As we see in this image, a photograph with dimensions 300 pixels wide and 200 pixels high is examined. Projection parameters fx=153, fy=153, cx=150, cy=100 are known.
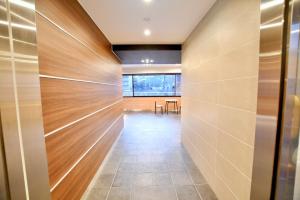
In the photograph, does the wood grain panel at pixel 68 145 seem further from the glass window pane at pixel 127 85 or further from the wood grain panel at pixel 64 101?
the glass window pane at pixel 127 85

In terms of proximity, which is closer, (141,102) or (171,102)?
(171,102)

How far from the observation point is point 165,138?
398 centimetres

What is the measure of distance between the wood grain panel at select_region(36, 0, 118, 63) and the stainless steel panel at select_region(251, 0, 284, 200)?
1.54 metres

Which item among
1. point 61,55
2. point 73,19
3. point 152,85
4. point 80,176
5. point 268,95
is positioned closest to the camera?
point 268,95

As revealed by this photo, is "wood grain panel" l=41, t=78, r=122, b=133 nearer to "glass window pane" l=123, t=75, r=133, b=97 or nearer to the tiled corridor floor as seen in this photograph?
the tiled corridor floor

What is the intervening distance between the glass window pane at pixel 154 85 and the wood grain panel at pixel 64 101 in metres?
6.70

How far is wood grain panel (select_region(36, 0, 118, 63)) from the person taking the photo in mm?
1235

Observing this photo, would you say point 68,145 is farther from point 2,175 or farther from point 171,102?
point 171,102

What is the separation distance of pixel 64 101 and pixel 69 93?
0.42 feet

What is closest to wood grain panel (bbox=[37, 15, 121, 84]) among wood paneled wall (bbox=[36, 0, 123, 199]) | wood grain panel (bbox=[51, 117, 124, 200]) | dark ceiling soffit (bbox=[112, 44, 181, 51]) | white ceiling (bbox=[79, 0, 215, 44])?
wood paneled wall (bbox=[36, 0, 123, 199])

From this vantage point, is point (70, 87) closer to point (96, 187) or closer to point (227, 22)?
point (96, 187)

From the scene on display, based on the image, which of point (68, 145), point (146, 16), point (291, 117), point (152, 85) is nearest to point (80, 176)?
point (68, 145)

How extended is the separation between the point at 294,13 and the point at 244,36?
21.3 inches

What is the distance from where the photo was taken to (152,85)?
8844mm
